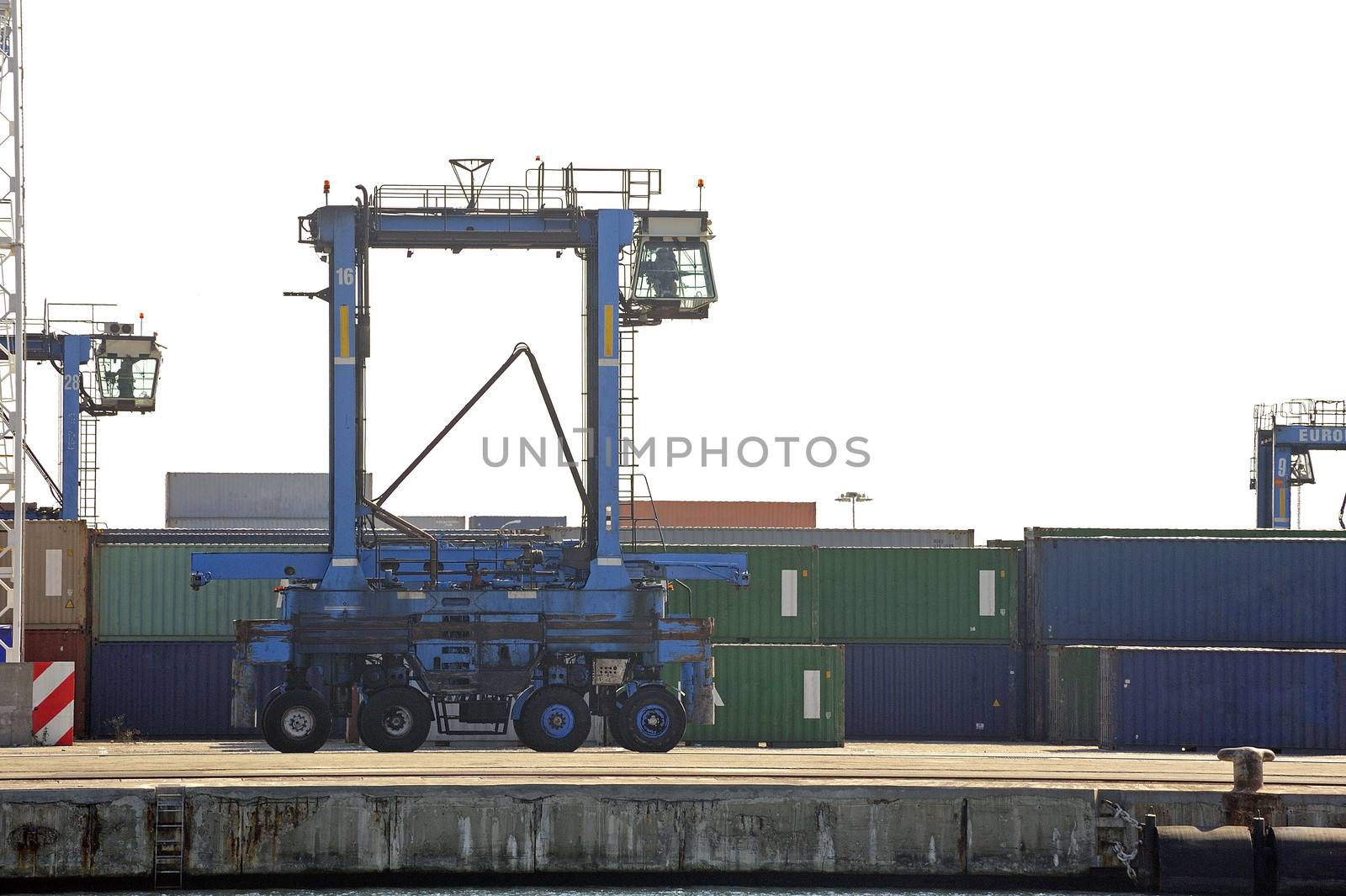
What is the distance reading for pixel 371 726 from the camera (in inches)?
1136

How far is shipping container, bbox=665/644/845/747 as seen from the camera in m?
32.0

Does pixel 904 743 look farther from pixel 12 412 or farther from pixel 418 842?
pixel 12 412

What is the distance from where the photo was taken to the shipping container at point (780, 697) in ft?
105

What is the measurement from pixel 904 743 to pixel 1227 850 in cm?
1189

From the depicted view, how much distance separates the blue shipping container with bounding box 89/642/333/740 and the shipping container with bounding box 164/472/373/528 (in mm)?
35958

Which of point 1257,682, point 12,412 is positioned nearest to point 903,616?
point 1257,682

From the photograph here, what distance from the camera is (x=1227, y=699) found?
31953 millimetres

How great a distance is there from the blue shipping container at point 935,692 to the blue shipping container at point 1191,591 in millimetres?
1255

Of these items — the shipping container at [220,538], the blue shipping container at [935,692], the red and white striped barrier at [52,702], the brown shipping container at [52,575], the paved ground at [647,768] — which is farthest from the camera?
the shipping container at [220,538]

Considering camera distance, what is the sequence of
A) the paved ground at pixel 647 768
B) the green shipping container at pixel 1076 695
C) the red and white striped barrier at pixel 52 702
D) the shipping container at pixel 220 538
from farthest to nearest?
the shipping container at pixel 220 538, the green shipping container at pixel 1076 695, the red and white striped barrier at pixel 52 702, the paved ground at pixel 647 768

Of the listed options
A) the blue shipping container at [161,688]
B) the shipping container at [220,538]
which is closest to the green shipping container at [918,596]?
the shipping container at [220,538]

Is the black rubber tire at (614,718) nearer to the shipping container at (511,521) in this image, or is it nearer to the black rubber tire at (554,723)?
the black rubber tire at (554,723)

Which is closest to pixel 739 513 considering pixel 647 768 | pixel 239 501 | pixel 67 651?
pixel 239 501

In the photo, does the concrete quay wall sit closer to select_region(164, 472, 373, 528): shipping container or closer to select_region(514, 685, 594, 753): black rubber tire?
select_region(514, 685, 594, 753): black rubber tire
